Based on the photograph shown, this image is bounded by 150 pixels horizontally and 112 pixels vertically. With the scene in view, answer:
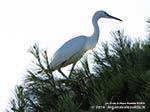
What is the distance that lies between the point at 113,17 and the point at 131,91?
492 centimetres

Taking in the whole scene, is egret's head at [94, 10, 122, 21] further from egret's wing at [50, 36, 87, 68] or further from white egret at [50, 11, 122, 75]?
egret's wing at [50, 36, 87, 68]

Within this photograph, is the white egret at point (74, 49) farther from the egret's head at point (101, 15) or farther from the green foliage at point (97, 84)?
the green foliage at point (97, 84)

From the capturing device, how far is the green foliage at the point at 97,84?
12.8 feet

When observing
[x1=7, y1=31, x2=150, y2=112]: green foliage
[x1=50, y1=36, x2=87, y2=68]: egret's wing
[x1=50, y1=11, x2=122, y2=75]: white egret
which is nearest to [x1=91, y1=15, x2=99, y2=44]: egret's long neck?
[x1=50, y1=11, x2=122, y2=75]: white egret

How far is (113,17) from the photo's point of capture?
9094 mm

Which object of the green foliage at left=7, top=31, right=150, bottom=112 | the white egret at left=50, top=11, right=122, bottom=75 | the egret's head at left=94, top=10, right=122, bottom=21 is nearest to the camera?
the green foliage at left=7, top=31, right=150, bottom=112

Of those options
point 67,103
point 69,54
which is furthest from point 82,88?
point 69,54

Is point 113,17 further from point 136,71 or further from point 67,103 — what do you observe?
point 67,103

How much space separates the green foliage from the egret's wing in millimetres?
2933

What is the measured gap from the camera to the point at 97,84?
4.52 m

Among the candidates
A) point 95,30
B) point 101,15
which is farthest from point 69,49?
point 101,15

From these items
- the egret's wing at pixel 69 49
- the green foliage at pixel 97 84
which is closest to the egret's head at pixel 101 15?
the egret's wing at pixel 69 49

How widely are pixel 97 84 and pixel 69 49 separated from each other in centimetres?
428

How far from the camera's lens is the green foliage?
3.91m
